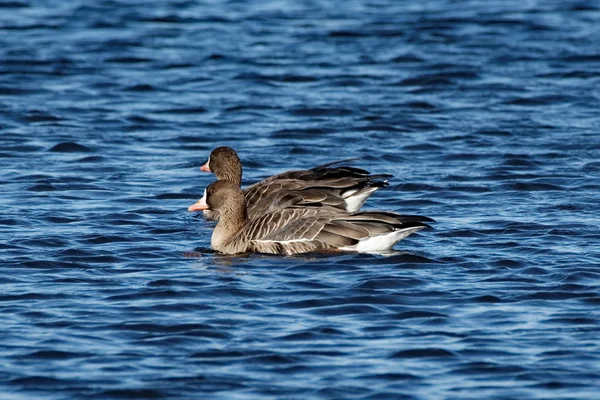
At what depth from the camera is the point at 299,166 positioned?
17.5m

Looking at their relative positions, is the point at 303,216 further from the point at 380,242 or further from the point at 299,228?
the point at 380,242

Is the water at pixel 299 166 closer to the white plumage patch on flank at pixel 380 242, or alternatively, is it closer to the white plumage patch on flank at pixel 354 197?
the white plumage patch on flank at pixel 380 242

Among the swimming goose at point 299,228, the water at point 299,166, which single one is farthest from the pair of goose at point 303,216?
the water at point 299,166

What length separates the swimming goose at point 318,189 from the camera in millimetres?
13781

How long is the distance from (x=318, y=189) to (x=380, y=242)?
175 cm

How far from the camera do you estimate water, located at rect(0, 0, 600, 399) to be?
9164 mm

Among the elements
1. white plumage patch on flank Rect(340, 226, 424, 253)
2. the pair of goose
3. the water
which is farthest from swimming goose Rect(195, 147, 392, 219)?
white plumage patch on flank Rect(340, 226, 424, 253)

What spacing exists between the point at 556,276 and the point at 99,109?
11.3 m

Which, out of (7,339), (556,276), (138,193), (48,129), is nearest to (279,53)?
(48,129)

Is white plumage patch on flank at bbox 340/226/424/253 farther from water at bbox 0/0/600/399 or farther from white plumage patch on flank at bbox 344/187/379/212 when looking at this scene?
white plumage patch on flank at bbox 344/187/379/212

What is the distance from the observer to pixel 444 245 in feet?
42.9

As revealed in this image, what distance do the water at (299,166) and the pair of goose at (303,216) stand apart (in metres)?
0.24

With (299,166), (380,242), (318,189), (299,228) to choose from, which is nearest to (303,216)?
(299,228)

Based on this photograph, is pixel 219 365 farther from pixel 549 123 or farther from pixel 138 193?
pixel 549 123
